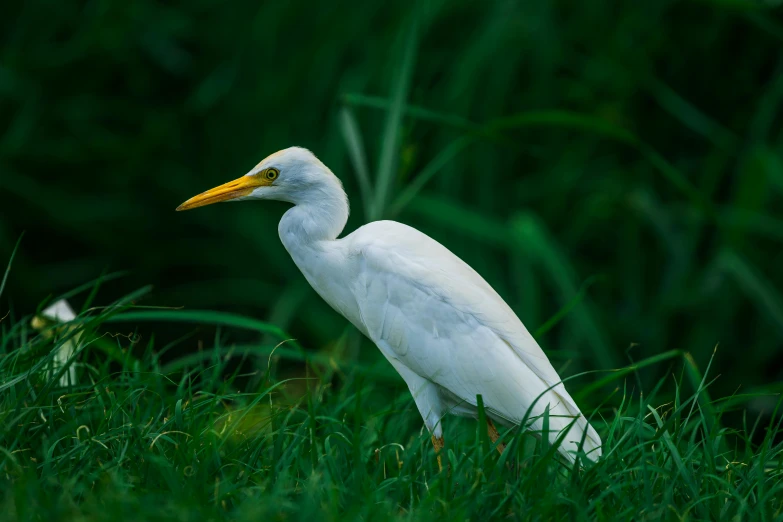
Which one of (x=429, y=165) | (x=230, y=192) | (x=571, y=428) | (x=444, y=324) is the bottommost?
(x=571, y=428)

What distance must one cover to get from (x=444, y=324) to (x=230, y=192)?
0.68 metres

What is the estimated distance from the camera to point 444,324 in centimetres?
248

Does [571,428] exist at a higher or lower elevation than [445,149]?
lower

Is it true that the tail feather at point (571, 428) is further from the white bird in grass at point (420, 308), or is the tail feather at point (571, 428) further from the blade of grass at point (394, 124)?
the blade of grass at point (394, 124)

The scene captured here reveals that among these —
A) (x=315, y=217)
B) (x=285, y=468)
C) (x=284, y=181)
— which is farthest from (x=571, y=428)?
(x=284, y=181)

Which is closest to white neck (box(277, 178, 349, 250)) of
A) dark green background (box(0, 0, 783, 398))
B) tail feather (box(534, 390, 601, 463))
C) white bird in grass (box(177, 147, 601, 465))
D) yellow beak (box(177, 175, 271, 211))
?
white bird in grass (box(177, 147, 601, 465))

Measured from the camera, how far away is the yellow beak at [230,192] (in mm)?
2557

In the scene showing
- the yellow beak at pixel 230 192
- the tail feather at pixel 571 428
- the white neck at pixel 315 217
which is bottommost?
the tail feather at pixel 571 428

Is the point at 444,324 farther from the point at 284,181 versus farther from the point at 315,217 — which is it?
Answer: the point at 284,181

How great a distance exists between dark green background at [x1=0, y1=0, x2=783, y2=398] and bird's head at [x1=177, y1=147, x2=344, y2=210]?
127cm

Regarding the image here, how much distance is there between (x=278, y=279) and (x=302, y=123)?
818 millimetres

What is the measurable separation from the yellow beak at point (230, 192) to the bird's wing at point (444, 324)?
0.32m

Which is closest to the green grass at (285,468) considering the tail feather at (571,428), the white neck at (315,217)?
the tail feather at (571,428)

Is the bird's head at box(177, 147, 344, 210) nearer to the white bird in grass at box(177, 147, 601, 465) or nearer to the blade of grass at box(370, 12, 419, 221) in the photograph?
the white bird in grass at box(177, 147, 601, 465)
